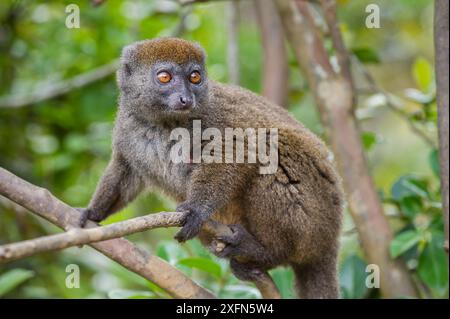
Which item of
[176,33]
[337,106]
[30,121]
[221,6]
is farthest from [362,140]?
[221,6]

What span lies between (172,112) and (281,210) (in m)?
1.15

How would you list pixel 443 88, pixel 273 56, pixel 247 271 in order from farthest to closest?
pixel 273 56
pixel 443 88
pixel 247 271

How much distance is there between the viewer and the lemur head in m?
5.43

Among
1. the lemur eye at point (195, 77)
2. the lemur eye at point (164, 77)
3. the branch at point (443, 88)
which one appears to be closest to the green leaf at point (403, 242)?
the branch at point (443, 88)

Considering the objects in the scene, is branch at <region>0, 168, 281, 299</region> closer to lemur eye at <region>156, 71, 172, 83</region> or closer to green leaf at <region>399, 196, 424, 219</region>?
lemur eye at <region>156, 71, 172, 83</region>

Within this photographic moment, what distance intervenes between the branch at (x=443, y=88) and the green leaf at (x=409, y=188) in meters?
0.71

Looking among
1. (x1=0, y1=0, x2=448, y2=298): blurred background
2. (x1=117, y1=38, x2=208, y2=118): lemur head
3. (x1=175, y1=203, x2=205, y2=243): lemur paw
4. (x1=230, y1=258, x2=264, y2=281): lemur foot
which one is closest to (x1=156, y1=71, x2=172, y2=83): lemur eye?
(x1=117, y1=38, x2=208, y2=118): lemur head

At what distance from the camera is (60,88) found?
8.46 meters

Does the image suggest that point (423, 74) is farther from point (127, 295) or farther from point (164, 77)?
point (127, 295)

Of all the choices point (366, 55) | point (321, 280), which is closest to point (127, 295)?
point (321, 280)

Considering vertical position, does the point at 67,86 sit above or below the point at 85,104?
above

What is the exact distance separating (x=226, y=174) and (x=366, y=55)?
299cm

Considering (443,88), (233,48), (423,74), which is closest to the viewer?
(443,88)

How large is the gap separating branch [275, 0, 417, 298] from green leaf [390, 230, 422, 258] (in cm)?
17
